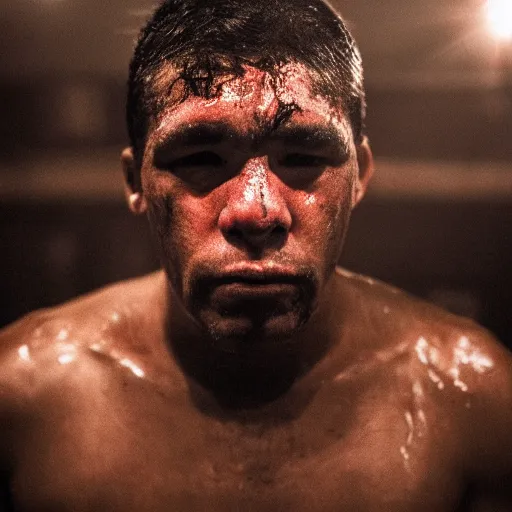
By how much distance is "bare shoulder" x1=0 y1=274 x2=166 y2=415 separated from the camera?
3.77ft

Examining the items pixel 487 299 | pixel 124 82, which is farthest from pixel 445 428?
pixel 124 82

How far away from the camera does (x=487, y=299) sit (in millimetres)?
1571

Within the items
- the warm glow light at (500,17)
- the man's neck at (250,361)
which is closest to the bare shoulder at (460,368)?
the man's neck at (250,361)

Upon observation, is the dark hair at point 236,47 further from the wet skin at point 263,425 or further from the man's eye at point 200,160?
the wet skin at point 263,425

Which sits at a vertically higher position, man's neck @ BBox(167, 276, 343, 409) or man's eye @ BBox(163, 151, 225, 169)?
man's eye @ BBox(163, 151, 225, 169)

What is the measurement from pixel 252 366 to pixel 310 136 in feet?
1.39

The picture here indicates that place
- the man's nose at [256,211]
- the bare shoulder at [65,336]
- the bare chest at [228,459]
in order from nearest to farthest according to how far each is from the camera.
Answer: the man's nose at [256,211], the bare chest at [228,459], the bare shoulder at [65,336]

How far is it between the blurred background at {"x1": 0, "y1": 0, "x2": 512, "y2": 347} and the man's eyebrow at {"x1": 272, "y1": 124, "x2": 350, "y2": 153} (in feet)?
1.47

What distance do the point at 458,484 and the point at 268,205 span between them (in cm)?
60

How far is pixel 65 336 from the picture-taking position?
1.21 m

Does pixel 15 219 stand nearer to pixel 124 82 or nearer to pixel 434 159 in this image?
pixel 124 82

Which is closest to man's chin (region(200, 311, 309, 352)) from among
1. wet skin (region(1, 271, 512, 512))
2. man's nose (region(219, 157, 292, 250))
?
man's nose (region(219, 157, 292, 250))

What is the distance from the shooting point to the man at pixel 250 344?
0.94 m

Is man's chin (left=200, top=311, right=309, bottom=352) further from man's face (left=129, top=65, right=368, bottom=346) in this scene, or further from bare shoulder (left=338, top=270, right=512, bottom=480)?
bare shoulder (left=338, top=270, right=512, bottom=480)
